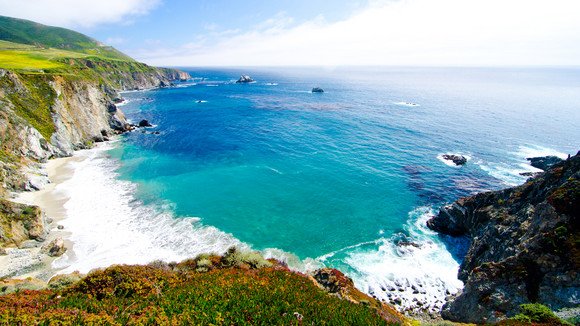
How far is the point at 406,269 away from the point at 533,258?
13.3 meters

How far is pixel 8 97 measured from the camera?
5281 cm

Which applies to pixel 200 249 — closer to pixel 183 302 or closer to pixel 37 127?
pixel 183 302

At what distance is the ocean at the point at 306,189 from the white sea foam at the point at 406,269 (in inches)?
5.8

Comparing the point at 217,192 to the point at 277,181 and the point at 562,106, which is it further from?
the point at 562,106

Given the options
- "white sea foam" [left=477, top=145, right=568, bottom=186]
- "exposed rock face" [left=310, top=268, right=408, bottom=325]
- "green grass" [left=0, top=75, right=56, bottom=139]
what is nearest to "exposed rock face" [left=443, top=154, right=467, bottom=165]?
"white sea foam" [left=477, top=145, right=568, bottom=186]

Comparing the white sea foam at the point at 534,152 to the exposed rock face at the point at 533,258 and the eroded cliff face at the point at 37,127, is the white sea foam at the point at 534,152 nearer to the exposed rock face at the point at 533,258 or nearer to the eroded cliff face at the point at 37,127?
the exposed rock face at the point at 533,258

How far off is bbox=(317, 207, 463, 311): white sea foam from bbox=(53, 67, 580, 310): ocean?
0.48 feet

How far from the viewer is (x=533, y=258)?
19406mm

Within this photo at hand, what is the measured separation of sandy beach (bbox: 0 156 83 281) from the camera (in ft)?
85.4

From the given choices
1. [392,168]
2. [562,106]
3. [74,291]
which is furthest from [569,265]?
[562,106]

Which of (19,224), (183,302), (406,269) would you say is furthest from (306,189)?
(19,224)

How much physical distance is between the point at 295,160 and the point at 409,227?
30210 millimetres

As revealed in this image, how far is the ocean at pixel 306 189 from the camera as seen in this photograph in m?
31.2

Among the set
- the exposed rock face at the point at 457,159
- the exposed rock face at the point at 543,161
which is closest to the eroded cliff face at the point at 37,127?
the exposed rock face at the point at 457,159
